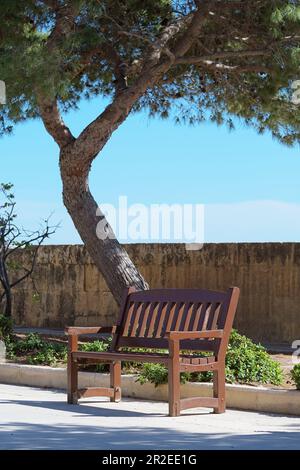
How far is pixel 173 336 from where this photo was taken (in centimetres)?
942

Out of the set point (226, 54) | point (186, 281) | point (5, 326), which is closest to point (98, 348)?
point (5, 326)

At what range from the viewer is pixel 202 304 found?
400 inches

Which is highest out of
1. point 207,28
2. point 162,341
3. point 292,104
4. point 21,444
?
point 207,28

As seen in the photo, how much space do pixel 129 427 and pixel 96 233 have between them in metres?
6.12

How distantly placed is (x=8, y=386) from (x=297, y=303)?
20.6 ft

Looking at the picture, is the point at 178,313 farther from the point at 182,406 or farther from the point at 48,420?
the point at 48,420

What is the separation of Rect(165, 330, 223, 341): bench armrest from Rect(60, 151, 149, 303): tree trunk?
4.74m

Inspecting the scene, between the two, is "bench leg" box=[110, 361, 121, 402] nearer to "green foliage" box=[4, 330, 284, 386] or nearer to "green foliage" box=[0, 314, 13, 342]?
"green foliage" box=[4, 330, 284, 386]

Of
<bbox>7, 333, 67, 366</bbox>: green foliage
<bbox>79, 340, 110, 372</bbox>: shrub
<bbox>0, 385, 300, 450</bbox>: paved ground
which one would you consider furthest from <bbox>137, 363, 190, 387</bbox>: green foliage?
<bbox>7, 333, 67, 366</bbox>: green foliage

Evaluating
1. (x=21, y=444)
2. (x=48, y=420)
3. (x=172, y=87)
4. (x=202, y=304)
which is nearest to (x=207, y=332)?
(x=202, y=304)

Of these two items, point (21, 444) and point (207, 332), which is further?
point (207, 332)

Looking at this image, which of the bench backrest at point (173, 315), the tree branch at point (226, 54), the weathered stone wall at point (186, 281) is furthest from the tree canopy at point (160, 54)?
the bench backrest at point (173, 315)

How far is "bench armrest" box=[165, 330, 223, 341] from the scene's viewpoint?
30.9 ft
